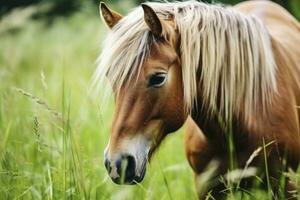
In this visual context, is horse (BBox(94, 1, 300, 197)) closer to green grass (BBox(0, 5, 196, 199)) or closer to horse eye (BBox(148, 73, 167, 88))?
horse eye (BBox(148, 73, 167, 88))

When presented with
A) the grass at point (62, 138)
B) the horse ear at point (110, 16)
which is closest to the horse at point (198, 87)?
the horse ear at point (110, 16)

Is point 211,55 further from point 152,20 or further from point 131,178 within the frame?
point 131,178

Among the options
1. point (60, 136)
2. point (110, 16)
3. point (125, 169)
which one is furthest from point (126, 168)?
point (60, 136)

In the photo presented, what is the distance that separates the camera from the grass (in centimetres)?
338

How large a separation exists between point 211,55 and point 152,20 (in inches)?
13.8

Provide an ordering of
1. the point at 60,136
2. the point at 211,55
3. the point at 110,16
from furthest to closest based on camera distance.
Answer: the point at 60,136, the point at 110,16, the point at 211,55

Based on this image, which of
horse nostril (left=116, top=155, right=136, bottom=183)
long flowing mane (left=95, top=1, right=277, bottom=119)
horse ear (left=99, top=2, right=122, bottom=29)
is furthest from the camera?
horse ear (left=99, top=2, right=122, bottom=29)

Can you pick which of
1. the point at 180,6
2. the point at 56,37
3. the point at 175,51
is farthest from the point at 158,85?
the point at 56,37

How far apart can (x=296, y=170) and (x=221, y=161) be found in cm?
42

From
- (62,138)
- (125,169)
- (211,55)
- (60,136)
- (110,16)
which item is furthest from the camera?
(60,136)

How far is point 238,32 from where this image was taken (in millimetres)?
3613

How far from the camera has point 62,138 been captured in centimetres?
416

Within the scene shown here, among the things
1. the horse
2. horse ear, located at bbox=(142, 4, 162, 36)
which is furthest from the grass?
horse ear, located at bbox=(142, 4, 162, 36)

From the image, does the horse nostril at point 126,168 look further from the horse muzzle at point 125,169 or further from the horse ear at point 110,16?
the horse ear at point 110,16
